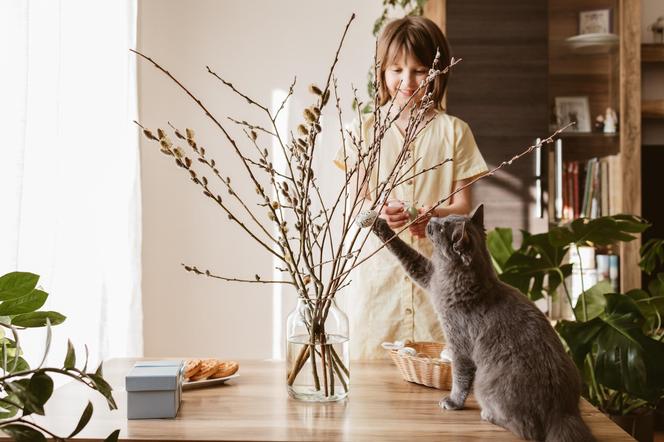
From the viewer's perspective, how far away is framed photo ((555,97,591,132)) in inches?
137

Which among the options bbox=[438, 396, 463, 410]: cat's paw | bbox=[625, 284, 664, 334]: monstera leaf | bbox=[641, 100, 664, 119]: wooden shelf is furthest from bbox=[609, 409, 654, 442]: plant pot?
bbox=[641, 100, 664, 119]: wooden shelf

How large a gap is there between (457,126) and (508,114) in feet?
3.34

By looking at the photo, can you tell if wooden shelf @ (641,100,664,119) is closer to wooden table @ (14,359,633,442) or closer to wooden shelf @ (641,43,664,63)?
wooden shelf @ (641,43,664,63)

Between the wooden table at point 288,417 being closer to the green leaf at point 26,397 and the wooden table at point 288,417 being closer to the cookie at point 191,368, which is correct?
the cookie at point 191,368

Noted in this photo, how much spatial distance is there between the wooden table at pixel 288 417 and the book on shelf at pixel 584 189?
2290mm

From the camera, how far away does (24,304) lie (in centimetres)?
95

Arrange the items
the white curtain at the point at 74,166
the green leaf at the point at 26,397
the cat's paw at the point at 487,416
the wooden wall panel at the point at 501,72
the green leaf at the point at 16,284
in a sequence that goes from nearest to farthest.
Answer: the green leaf at the point at 26,397 → the green leaf at the point at 16,284 → the cat's paw at the point at 487,416 → the white curtain at the point at 74,166 → the wooden wall panel at the point at 501,72

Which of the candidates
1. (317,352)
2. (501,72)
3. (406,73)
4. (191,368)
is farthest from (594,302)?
(501,72)

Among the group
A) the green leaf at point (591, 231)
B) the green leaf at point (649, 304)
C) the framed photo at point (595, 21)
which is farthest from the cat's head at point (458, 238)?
the framed photo at point (595, 21)

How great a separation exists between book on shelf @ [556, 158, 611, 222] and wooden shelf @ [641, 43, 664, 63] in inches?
21.7

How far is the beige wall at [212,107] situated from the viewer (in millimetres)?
3525

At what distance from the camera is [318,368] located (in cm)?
128

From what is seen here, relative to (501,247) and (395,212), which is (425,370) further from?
(501,247)

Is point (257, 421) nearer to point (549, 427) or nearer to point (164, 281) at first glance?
point (549, 427)
